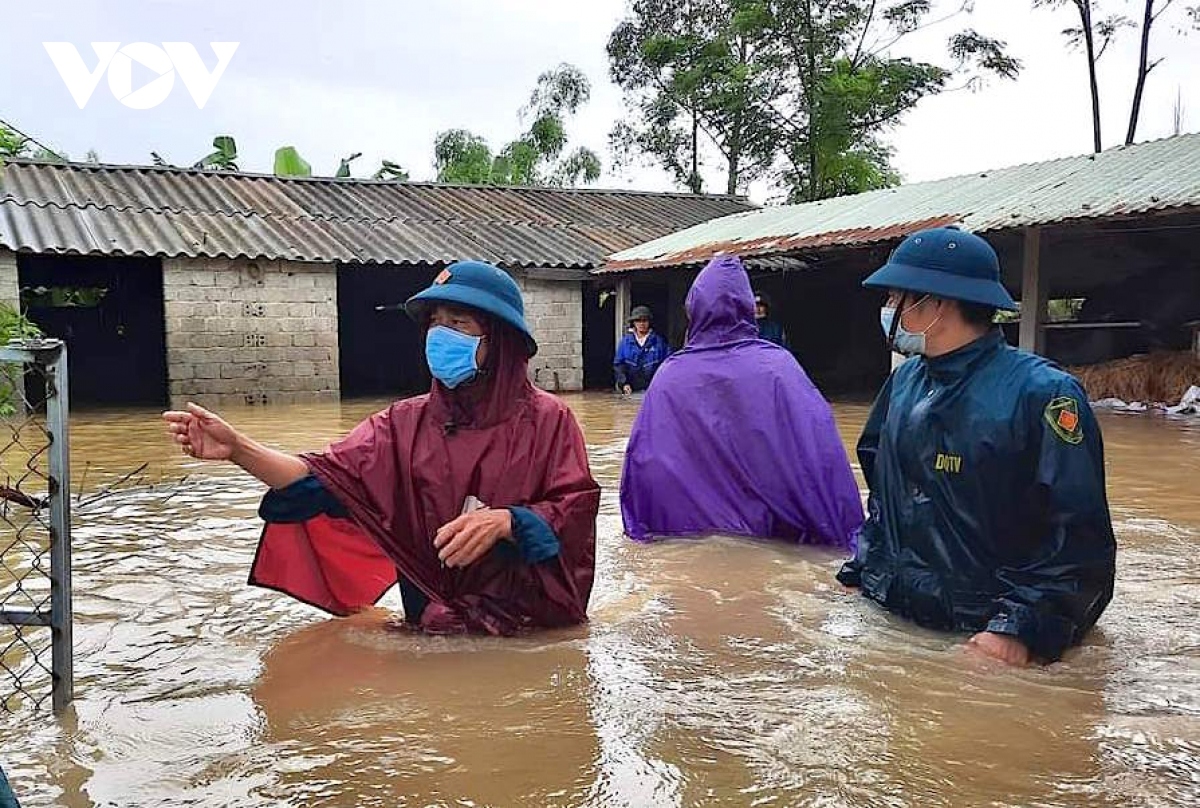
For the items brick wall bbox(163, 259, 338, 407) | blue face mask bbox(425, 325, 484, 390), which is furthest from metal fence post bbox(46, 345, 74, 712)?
brick wall bbox(163, 259, 338, 407)


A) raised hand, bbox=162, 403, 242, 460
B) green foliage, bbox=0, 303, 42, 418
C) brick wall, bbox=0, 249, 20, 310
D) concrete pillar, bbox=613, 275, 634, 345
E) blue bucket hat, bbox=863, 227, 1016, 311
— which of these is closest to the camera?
raised hand, bbox=162, 403, 242, 460

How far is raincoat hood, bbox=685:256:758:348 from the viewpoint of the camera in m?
5.14

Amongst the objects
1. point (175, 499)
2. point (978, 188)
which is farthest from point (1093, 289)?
point (175, 499)

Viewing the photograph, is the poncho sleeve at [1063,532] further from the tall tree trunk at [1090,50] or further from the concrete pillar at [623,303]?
the tall tree trunk at [1090,50]

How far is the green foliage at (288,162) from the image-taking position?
21.0 metres

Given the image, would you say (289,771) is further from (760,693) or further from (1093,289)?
(1093,289)

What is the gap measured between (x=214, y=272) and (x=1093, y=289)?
1215 centimetres

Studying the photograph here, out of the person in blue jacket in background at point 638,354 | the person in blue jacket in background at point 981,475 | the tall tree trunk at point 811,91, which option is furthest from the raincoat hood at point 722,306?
the tall tree trunk at point 811,91

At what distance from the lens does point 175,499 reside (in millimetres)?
6926

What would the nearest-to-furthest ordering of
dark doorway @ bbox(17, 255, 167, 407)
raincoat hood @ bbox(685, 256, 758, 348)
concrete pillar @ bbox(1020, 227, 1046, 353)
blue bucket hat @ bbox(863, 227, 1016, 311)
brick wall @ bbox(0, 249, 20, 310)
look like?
blue bucket hat @ bbox(863, 227, 1016, 311) → raincoat hood @ bbox(685, 256, 758, 348) → concrete pillar @ bbox(1020, 227, 1046, 353) → brick wall @ bbox(0, 249, 20, 310) → dark doorway @ bbox(17, 255, 167, 407)

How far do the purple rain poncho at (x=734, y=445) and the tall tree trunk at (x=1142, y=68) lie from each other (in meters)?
23.6

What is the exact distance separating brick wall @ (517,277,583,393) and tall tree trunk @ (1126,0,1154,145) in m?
15.5

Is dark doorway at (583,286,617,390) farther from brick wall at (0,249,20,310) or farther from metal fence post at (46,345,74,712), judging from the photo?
metal fence post at (46,345,74,712)

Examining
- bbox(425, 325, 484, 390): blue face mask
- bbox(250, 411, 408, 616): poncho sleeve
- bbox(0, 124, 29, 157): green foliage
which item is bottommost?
bbox(250, 411, 408, 616): poncho sleeve
